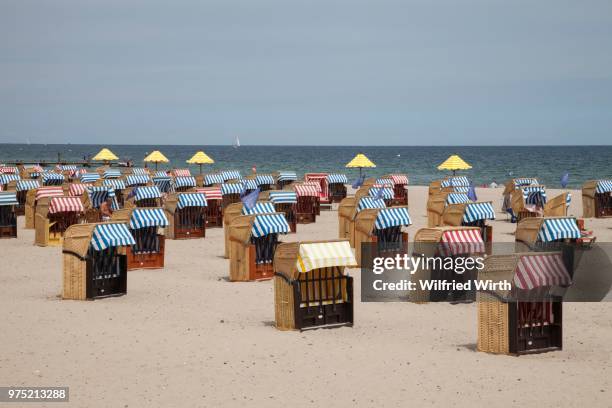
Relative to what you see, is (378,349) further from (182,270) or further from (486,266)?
(182,270)

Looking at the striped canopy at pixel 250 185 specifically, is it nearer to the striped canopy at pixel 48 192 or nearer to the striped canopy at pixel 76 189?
the striped canopy at pixel 76 189

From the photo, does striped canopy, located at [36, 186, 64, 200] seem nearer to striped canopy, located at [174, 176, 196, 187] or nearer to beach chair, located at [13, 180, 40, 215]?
beach chair, located at [13, 180, 40, 215]

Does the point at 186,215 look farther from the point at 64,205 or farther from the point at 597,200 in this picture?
the point at 597,200

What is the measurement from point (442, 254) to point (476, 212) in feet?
21.0

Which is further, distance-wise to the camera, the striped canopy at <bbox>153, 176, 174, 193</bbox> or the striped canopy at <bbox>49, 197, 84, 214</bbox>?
the striped canopy at <bbox>153, 176, 174, 193</bbox>

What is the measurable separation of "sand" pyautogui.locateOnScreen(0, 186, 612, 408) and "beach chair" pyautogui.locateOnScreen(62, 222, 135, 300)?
275 millimetres

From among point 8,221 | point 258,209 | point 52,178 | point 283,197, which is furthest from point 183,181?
point 258,209

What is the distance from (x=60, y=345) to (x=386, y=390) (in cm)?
430

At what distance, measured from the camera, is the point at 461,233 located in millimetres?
14812

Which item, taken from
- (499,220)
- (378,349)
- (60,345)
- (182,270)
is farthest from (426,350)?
(499,220)

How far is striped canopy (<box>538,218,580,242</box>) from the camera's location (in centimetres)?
1762

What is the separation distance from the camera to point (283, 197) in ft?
85.0

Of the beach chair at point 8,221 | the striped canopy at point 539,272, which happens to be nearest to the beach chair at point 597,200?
the beach chair at point 8,221

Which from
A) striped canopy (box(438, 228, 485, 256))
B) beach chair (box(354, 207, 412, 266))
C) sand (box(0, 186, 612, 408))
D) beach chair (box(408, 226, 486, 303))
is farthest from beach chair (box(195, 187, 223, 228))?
striped canopy (box(438, 228, 485, 256))
